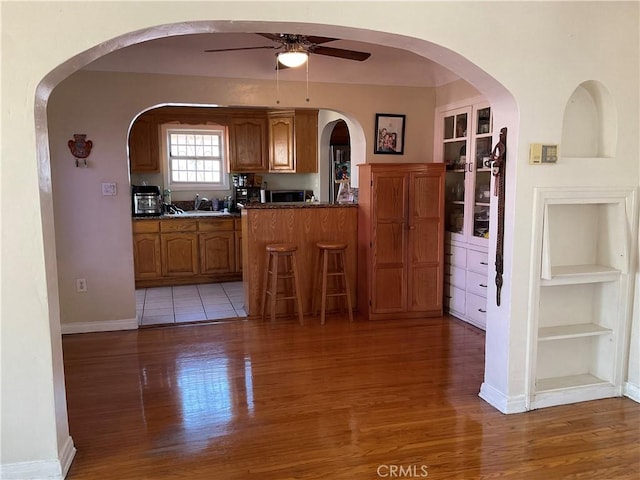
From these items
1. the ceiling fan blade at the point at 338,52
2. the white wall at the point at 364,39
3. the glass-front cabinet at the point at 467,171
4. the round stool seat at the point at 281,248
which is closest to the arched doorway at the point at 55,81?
the white wall at the point at 364,39

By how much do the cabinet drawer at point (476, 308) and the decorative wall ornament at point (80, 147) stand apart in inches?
141

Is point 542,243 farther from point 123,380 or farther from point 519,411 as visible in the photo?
point 123,380

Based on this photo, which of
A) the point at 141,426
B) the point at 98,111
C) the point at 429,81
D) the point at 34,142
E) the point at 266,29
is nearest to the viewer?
the point at 34,142

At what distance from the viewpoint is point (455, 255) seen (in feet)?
15.7

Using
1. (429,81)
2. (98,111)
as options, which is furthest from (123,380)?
(429,81)

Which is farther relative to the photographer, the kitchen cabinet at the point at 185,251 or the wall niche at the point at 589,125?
the kitchen cabinet at the point at 185,251

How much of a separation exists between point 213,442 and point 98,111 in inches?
118

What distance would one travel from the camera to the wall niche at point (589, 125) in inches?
116

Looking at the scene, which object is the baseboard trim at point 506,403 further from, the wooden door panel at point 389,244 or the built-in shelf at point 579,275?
the wooden door panel at point 389,244

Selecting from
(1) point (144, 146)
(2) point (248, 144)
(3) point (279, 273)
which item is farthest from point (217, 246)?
(3) point (279, 273)

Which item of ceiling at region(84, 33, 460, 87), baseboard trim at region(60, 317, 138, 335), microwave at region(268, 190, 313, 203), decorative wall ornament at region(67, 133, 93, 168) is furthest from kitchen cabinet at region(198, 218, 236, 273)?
ceiling at region(84, 33, 460, 87)

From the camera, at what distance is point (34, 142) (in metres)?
2.11

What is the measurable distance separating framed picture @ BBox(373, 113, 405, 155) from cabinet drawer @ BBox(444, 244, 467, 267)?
106 cm

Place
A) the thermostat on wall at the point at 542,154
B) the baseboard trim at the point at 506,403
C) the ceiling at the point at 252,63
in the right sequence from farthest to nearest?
the ceiling at the point at 252,63 → the baseboard trim at the point at 506,403 → the thermostat on wall at the point at 542,154
